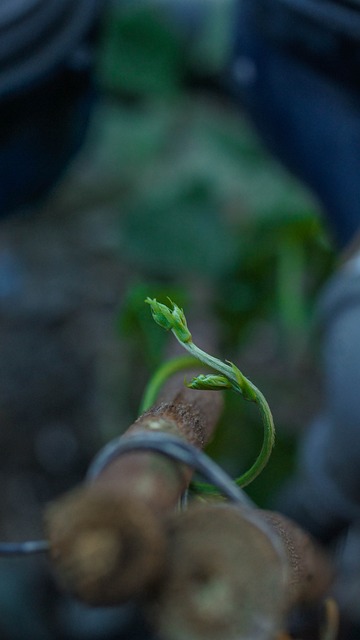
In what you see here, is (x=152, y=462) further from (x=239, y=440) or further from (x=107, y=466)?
(x=239, y=440)

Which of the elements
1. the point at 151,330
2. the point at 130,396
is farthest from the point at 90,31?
the point at 130,396

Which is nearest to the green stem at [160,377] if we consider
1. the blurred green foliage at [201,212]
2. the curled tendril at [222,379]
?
the curled tendril at [222,379]

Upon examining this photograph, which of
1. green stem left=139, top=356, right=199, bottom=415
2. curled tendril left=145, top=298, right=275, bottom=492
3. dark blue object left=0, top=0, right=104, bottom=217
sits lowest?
dark blue object left=0, top=0, right=104, bottom=217

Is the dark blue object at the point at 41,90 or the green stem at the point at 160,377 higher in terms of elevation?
the green stem at the point at 160,377

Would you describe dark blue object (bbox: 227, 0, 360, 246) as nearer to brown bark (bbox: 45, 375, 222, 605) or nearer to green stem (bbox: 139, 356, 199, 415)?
green stem (bbox: 139, 356, 199, 415)

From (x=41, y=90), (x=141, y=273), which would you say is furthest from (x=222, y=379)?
(x=141, y=273)

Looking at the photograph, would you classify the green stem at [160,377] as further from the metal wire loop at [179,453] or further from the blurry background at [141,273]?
the blurry background at [141,273]

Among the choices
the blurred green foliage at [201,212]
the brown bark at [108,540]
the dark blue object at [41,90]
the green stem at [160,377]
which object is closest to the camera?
the brown bark at [108,540]

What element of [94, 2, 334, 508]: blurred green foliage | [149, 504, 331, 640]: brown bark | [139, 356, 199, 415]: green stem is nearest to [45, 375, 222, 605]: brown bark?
[149, 504, 331, 640]: brown bark
